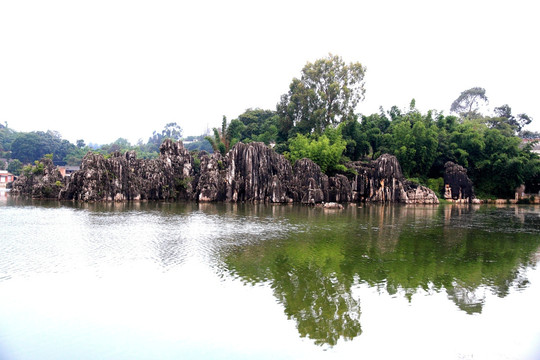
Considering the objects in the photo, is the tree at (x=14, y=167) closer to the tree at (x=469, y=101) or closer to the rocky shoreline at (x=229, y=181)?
the rocky shoreline at (x=229, y=181)

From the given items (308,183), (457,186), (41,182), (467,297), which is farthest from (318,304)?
(457,186)

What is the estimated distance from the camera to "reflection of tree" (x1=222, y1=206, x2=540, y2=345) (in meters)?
10.8

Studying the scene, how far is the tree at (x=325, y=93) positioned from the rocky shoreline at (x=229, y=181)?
10865 millimetres

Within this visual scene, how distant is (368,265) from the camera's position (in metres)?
15.4

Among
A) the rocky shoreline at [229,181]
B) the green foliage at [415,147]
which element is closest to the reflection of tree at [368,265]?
the rocky shoreline at [229,181]

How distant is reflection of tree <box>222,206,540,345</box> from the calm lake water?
0.06 metres

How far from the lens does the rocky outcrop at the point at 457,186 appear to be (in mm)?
52188

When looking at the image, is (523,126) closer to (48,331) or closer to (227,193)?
(227,193)

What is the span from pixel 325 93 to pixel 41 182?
127 ft

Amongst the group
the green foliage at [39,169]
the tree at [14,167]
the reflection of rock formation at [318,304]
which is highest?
the tree at [14,167]

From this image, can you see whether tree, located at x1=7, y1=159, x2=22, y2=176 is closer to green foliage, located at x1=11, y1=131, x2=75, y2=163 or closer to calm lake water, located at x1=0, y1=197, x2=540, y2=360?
green foliage, located at x1=11, y1=131, x2=75, y2=163

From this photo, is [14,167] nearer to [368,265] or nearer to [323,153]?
[323,153]

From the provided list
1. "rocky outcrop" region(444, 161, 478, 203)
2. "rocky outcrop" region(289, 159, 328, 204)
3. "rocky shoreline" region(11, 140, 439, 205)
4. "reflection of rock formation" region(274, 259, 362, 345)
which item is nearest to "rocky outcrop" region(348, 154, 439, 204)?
"rocky shoreline" region(11, 140, 439, 205)

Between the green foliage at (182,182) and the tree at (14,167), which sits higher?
the tree at (14,167)
